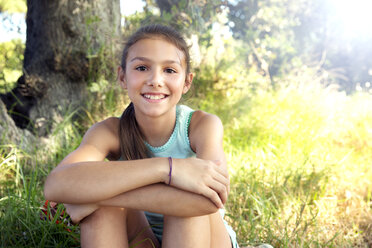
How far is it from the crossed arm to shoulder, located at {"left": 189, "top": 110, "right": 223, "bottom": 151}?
0.28m

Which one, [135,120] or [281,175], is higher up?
[135,120]

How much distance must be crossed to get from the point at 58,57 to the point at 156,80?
223cm

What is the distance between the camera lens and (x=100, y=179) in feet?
4.25

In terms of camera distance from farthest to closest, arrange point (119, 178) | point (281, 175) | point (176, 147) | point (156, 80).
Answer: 1. point (281, 175)
2. point (176, 147)
3. point (156, 80)
4. point (119, 178)

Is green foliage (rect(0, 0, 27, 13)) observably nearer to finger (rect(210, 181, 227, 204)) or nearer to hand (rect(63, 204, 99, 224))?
hand (rect(63, 204, 99, 224))

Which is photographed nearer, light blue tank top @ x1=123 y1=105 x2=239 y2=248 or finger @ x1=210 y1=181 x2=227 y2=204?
finger @ x1=210 y1=181 x2=227 y2=204

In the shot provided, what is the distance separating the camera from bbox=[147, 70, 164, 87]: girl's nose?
157 centimetres

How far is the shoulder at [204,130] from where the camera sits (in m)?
1.64

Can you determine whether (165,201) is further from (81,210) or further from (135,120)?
(135,120)

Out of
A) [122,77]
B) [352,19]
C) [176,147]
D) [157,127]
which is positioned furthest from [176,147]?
[352,19]

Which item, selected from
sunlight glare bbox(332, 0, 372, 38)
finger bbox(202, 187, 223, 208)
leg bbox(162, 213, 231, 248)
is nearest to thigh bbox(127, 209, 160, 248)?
leg bbox(162, 213, 231, 248)

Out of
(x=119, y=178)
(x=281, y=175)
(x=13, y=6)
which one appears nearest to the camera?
(x=119, y=178)

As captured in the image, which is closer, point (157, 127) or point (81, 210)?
point (81, 210)

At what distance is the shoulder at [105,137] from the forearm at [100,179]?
31 centimetres
